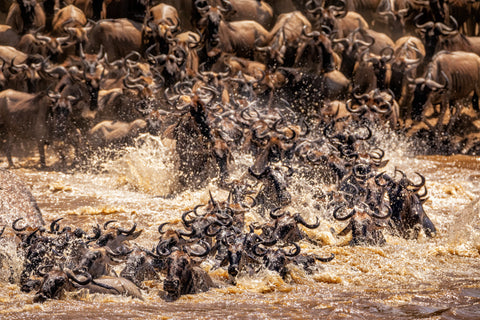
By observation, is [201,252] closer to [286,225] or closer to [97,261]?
[97,261]

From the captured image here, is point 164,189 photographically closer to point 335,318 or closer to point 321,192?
point 321,192

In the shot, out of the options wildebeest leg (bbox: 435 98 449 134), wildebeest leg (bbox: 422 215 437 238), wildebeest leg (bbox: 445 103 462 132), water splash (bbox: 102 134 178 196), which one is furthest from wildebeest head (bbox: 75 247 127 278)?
wildebeest leg (bbox: 445 103 462 132)

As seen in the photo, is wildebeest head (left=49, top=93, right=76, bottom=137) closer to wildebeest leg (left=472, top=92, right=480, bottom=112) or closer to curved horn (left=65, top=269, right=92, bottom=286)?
curved horn (left=65, top=269, right=92, bottom=286)

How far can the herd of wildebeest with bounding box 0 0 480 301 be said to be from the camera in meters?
7.20

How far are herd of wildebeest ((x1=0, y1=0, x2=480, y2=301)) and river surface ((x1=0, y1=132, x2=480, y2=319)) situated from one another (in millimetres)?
173

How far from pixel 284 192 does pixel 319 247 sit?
4.05 feet

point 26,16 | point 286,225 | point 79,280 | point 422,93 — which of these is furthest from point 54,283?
point 26,16

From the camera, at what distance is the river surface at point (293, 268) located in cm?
635

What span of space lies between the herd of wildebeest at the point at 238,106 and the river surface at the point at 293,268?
0.57ft

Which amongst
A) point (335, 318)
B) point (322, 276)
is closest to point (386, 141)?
point (322, 276)

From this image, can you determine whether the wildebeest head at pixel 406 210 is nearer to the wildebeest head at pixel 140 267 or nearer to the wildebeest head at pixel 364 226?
the wildebeest head at pixel 364 226

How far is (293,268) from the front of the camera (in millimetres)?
7375

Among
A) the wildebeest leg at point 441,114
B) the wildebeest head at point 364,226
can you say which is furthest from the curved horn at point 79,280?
the wildebeest leg at point 441,114

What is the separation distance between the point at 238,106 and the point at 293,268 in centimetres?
592
